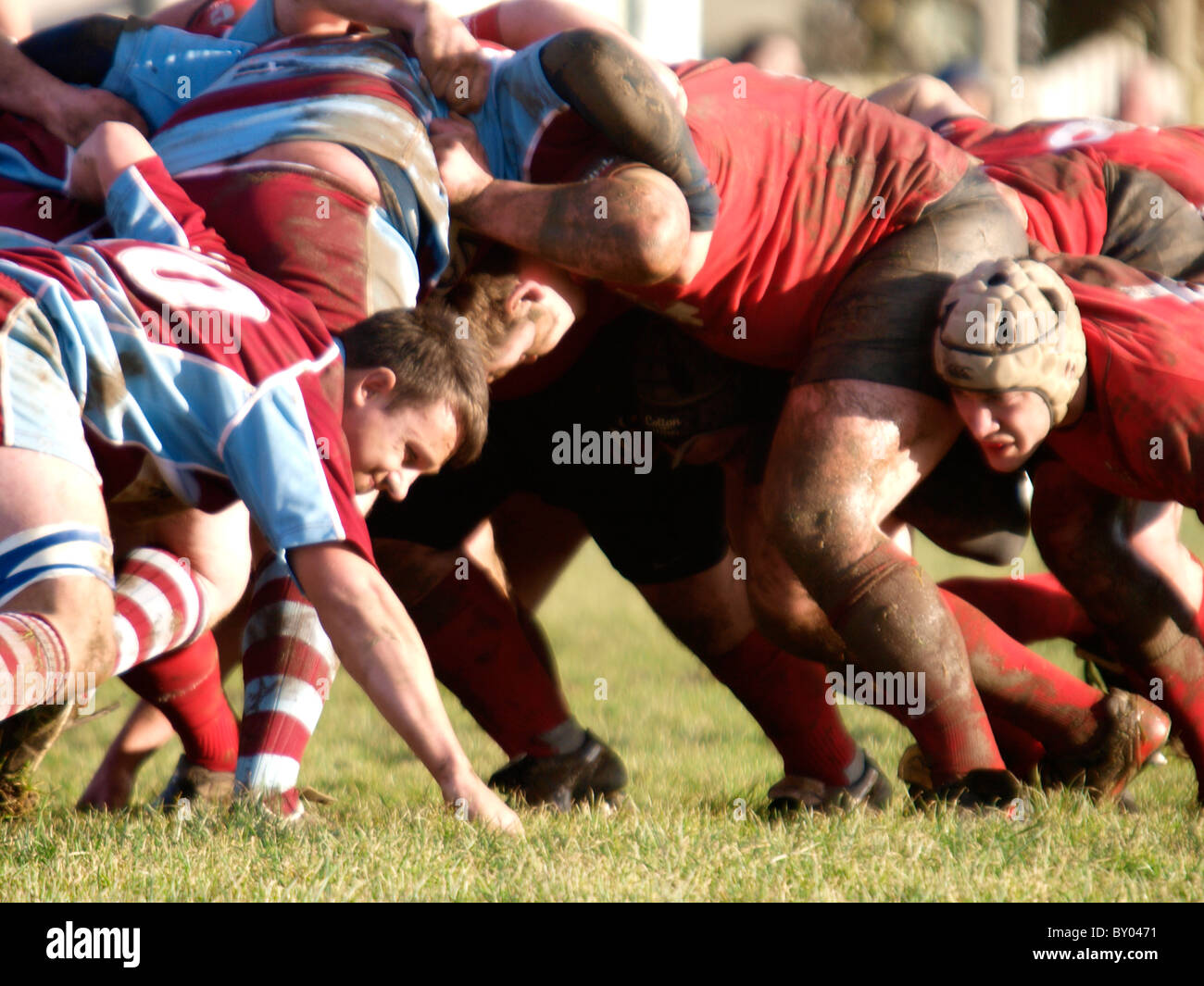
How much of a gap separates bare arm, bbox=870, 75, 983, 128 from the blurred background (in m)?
7.22

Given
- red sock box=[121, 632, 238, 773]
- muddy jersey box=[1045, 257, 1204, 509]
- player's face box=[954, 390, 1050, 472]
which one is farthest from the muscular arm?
red sock box=[121, 632, 238, 773]

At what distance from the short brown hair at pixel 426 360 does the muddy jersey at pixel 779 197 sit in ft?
1.49

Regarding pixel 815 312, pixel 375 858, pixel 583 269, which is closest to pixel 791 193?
pixel 815 312

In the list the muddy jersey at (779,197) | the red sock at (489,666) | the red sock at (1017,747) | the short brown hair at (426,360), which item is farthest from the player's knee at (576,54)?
the red sock at (1017,747)

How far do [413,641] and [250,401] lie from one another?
1.67 feet

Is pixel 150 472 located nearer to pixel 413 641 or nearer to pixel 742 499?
pixel 413 641

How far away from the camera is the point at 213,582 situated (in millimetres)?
3395

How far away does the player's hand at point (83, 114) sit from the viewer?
3.54m

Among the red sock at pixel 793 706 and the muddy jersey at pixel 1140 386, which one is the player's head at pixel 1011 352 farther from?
the red sock at pixel 793 706

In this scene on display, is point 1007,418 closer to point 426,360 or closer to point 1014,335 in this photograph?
point 1014,335

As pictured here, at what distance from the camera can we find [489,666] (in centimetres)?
378

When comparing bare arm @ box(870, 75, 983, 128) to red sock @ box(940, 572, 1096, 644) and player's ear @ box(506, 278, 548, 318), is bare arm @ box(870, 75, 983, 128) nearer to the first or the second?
red sock @ box(940, 572, 1096, 644)

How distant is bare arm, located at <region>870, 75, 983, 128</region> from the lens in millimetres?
4246

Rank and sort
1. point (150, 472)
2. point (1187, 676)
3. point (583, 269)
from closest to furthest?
1. point (150, 472)
2. point (583, 269)
3. point (1187, 676)
